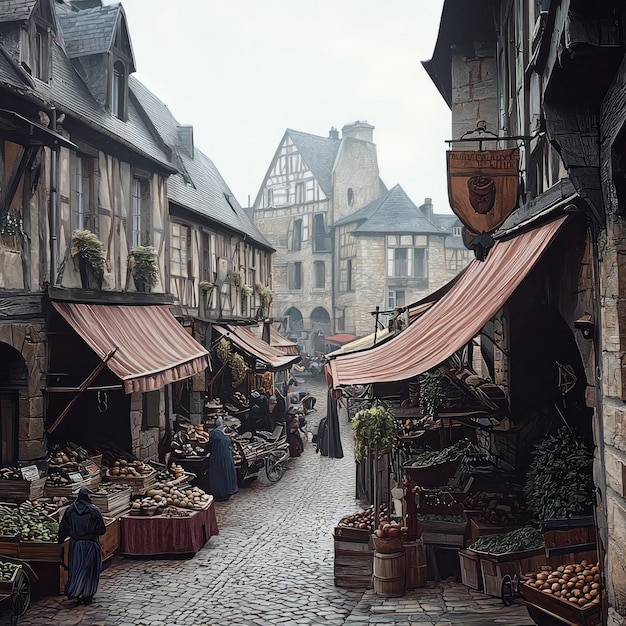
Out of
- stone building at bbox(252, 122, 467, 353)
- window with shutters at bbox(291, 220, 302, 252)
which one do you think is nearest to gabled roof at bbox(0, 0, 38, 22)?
stone building at bbox(252, 122, 467, 353)

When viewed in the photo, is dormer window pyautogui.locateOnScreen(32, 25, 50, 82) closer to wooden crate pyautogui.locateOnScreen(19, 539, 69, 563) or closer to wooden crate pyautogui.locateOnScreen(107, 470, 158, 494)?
wooden crate pyautogui.locateOnScreen(107, 470, 158, 494)

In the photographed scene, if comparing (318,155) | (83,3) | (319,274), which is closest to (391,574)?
(83,3)

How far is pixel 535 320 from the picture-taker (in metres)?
7.89

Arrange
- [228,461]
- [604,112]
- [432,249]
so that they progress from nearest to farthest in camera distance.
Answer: [604,112] → [228,461] → [432,249]

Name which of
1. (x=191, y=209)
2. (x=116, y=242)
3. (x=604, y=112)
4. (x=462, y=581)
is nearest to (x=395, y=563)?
(x=462, y=581)

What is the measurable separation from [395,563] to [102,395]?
651 centimetres

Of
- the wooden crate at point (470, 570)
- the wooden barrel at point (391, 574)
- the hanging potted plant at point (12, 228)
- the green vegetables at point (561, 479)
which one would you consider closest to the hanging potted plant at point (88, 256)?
the hanging potted plant at point (12, 228)

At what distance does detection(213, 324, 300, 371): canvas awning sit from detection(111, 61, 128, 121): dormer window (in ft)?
17.3

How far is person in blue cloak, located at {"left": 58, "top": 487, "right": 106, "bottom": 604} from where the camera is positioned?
25.9 feet

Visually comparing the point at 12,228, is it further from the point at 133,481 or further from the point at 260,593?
the point at 260,593

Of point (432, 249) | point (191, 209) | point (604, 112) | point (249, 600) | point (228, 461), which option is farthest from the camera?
point (432, 249)

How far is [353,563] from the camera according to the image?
8.31 metres

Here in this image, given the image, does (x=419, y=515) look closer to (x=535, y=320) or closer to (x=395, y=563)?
(x=395, y=563)

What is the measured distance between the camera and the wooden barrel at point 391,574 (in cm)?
745
